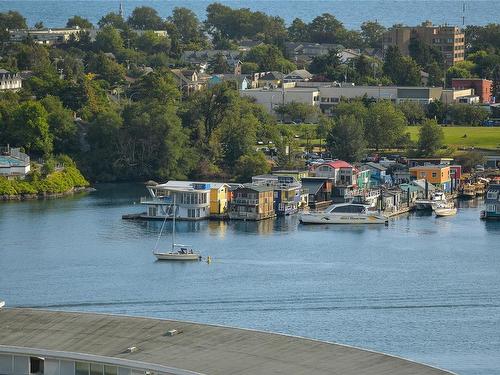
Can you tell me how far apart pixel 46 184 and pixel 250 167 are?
10.4ft

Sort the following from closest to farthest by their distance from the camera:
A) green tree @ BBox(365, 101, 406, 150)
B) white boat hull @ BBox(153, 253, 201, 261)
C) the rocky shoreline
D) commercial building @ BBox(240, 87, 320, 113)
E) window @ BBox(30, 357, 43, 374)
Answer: window @ BBox(30, 357, 43, 374)
white boat hull @ BBox(153, 253, 201, 261)
the rocky shoreline
green tree @ BBox(365, 101, 406, 150)
commercial building @ BBox(240, 87, 320, 113)

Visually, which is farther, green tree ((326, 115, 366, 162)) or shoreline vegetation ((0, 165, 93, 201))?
green tree ((326, 115, 366, 162))

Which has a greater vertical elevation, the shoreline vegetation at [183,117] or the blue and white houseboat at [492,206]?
the shoreline vegetation at [183,117]

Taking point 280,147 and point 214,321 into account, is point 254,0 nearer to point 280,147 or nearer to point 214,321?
point 280,147

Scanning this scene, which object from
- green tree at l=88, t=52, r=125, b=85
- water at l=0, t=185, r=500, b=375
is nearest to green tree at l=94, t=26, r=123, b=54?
green tree at l=88, t=52, r=125, b=85

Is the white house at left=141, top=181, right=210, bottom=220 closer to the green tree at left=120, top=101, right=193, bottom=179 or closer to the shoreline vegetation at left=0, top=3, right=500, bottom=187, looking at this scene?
the shoreline vegetation at left=0, top=3, right=500, bottom=187

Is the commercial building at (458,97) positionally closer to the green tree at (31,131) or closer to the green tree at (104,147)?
the green tree at (104,147)

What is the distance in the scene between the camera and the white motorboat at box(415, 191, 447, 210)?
2150 centimetres

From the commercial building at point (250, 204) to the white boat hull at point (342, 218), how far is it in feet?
2.17

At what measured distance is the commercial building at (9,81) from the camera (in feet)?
95.3

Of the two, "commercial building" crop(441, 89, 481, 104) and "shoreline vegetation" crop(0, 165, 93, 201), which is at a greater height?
"commercial building" crop(441, 89, 481, 104)

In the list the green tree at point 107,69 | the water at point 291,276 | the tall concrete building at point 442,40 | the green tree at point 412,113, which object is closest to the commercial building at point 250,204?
the water at point 291,276

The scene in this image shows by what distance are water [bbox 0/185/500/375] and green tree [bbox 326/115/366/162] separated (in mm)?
3963

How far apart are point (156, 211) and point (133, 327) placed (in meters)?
10.8
